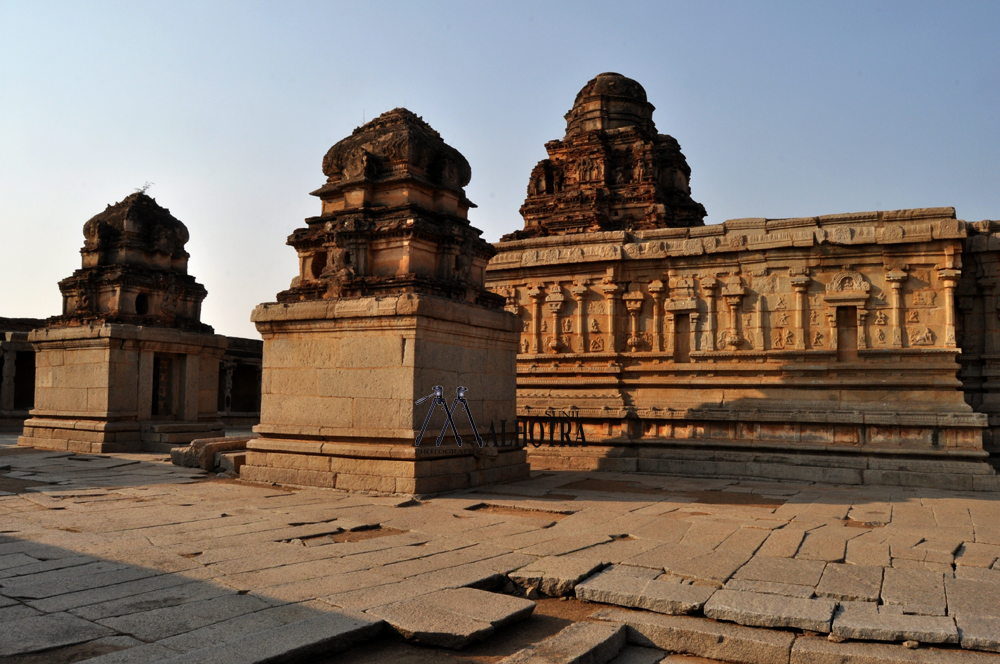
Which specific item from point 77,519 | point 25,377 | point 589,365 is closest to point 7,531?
point 77,519

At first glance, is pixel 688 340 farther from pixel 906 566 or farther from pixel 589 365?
pixel 906 566

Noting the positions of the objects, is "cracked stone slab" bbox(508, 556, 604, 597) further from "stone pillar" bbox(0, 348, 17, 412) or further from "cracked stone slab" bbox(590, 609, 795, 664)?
"stone pillar" bbox(0, 348, 17, 412)

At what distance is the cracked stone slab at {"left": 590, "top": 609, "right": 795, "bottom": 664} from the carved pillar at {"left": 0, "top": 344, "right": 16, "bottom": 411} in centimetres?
2361

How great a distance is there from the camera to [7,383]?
75.2ft

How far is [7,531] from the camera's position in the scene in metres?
6.62

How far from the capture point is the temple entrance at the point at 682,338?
1489cm

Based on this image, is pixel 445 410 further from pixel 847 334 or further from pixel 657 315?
pixel 847 334

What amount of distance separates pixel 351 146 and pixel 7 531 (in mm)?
6957

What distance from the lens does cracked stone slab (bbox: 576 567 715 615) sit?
4.88 meters

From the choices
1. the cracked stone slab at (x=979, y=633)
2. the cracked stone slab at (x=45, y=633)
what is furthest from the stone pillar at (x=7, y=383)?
the cracked stone slab at (x=979, y=633)

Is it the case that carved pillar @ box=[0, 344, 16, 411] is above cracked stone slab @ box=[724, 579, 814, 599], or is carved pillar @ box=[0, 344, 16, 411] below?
above

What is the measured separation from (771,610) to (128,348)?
1467 centimetres

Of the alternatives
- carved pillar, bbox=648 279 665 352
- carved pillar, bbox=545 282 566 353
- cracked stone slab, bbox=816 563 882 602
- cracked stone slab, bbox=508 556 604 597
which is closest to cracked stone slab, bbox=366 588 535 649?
cracked stone slab, bbox=508 556 604 597

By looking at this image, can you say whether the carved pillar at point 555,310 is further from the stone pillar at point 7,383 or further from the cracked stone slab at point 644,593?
the stone pillar at point 7,383
